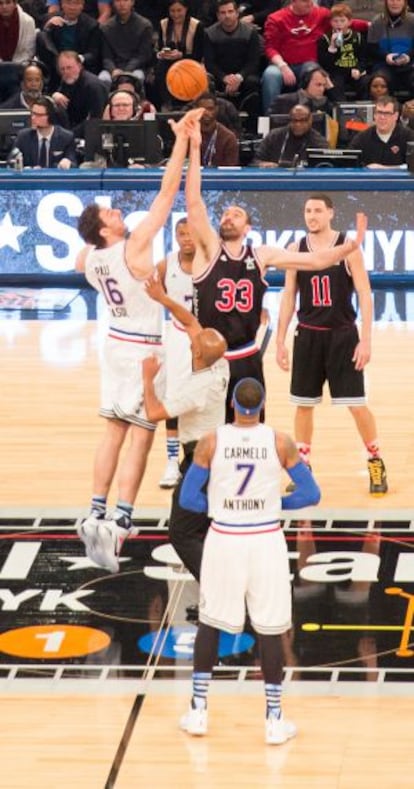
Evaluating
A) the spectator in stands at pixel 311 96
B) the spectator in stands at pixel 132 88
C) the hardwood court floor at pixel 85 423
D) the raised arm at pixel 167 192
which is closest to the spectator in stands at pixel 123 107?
the spectator in stands at pixel 132 88

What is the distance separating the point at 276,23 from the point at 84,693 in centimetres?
1435

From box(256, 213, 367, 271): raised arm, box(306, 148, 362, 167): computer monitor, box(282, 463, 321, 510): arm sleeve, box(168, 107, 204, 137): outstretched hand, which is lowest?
box(282, 463, 321, 510): arm sleeve

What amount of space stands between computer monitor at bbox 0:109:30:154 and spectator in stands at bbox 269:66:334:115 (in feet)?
9.55

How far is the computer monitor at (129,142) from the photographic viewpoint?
1878 centimetres

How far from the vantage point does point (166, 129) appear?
1980cm

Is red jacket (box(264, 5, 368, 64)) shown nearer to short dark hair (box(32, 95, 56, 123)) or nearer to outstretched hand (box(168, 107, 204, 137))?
short dark hair (box(32, 95, 56, 123))

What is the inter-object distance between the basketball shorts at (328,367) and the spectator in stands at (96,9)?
1164 cm

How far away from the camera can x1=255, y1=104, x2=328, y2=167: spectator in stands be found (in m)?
18.8

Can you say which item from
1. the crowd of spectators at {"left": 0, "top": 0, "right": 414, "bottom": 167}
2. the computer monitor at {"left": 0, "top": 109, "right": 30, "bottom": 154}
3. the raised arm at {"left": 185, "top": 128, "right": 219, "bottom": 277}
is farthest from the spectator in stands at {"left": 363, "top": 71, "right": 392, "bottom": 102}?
the raised arm at {"left": 185, "top": 128, "right": 219, "bottom": 277}

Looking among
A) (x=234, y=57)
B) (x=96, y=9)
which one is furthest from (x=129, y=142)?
(x=96, y=9)

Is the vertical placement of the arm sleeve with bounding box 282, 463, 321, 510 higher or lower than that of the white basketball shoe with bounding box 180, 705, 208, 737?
higher

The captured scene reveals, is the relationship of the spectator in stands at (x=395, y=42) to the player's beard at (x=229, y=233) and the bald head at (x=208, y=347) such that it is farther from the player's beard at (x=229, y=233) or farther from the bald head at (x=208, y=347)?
the bald head at (x=208, y=347)

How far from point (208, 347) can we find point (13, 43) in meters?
14.1

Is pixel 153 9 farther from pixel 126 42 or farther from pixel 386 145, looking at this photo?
pixel 386 145
